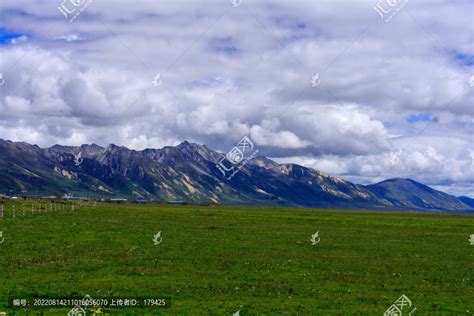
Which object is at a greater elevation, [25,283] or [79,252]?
[79,252]

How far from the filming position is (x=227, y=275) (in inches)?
1479

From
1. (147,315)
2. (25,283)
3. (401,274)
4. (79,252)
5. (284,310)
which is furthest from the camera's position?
(79,252)

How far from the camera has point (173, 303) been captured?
2788 cm

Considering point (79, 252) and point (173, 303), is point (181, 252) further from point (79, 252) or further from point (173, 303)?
point (173, 303)

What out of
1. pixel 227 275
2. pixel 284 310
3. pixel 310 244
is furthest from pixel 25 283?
pixel 310 244

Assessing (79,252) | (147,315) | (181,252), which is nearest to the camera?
(147,315)

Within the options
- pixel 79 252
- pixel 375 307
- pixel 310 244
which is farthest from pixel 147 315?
pixel 310 244

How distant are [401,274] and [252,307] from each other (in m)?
18.8

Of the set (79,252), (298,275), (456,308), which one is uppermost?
(79,252)

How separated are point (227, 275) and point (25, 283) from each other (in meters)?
14.0

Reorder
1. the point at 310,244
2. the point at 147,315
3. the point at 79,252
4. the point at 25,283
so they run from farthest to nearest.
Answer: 1. the point at 310,244
2. the point at 79,252
3. the point at 25,283
4. the point at 147,315

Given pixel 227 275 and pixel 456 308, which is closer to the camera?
pixel 456 308

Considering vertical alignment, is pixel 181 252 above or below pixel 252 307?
above

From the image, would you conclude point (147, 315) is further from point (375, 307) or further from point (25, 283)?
point (375, 307)
